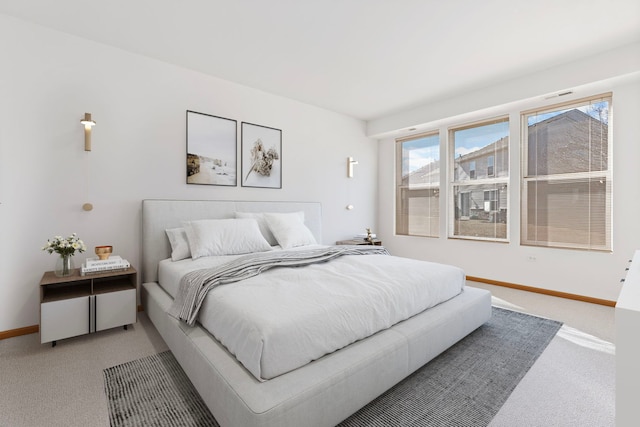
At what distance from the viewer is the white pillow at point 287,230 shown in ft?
11.7

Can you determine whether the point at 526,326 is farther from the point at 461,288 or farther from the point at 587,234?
the point at 587,234

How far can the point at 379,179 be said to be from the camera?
5750 mm

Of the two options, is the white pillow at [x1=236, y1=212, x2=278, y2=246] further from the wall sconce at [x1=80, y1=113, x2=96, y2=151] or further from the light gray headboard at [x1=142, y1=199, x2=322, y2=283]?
the wall sconce at [x1=80, y1=113, x2=96, y2=151]

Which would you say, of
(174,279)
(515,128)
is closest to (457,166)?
(515,128)

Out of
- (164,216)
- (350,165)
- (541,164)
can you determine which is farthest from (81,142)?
(541,164)

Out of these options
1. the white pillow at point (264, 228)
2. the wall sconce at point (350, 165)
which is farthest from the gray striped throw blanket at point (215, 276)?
the wall sconce at point (350, 165)

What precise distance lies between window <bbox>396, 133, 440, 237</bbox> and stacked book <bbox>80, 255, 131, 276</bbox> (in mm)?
4272

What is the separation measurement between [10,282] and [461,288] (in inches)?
154

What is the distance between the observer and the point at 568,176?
3596 mm

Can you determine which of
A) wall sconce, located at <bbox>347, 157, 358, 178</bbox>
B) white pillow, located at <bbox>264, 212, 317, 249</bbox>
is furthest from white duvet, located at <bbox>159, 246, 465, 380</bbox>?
wall sconce, located at <bbox>347, 157, 358, 178</bbox>

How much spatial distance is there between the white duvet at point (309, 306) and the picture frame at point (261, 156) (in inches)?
65.2

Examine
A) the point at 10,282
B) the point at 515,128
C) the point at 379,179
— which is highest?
the point at 515,128

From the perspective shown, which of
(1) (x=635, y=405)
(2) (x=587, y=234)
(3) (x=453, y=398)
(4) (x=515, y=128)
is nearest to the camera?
(1) (x=635, y=405)

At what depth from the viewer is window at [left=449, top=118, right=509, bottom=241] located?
13.7ft
